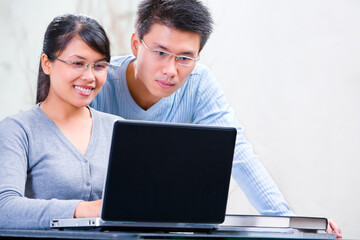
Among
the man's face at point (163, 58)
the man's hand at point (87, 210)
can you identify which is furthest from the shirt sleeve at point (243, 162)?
the man's hand at point (87, 210)

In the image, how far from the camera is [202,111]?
2008 millimetres

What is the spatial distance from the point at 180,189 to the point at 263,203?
0.73 metres

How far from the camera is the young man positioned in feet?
5.64

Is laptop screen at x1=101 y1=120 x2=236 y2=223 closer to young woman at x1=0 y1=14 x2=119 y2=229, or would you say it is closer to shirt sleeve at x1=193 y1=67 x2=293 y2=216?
young woman at x1=0 y1=14 x2=119 y2=229

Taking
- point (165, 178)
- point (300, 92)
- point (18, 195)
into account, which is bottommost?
point (18, 195)

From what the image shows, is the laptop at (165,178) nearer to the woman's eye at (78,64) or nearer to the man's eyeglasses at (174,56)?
the woman's eye at (78,64)

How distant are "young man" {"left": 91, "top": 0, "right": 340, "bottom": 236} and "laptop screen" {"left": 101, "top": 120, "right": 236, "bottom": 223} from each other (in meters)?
0.63

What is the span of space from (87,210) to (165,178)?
0.66 feet

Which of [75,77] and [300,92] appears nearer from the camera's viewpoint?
[75,77]

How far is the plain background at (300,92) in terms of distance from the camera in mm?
3318

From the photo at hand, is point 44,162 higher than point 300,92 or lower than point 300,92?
lower

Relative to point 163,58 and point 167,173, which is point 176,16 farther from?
point 167,173

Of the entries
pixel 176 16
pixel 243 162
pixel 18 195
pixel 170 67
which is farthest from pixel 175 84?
pixel 18 195

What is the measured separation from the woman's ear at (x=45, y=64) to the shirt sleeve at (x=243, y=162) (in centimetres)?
61
